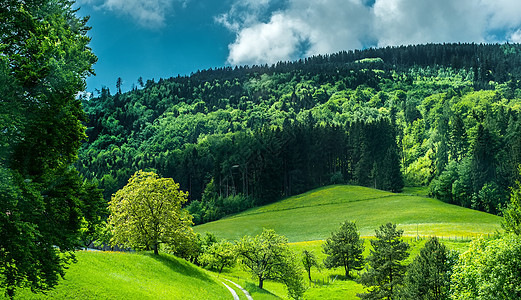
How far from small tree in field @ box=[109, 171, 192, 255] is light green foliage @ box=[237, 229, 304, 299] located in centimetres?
988

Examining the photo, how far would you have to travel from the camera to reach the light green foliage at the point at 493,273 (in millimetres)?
26516

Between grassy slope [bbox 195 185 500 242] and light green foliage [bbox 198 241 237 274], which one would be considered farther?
grassy slope [bbox 195 185 500 242]

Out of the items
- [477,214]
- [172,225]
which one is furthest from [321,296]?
[477,214]

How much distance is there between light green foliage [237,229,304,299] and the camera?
159 ft

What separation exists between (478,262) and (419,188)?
14239 centimetres

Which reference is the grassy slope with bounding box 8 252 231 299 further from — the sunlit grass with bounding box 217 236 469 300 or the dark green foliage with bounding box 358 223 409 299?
the dark green foliage with bounding box 358 223 409 299

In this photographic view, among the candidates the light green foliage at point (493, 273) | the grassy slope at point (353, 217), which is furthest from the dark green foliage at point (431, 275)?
the grassy slope at point (353, 217)

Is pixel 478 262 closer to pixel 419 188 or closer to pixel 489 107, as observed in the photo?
pixel 419 188

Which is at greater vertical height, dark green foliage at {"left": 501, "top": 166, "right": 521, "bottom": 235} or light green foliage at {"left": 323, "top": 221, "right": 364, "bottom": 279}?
dark green foliage at {"left": 501, "top": 166, "right": 521, "bottom": 235}

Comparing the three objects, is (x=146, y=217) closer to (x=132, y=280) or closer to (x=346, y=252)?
(x=132, y=280)

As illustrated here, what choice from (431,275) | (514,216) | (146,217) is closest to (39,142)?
(146,217)

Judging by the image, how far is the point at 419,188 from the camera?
525 feet

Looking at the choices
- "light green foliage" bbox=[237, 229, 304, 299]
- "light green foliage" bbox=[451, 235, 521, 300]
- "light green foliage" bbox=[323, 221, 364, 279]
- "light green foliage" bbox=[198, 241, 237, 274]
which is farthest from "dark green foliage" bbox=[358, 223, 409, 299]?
"light green foliage" bbox=[198, 241, 237, 274]

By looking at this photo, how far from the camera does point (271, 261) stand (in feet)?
165
